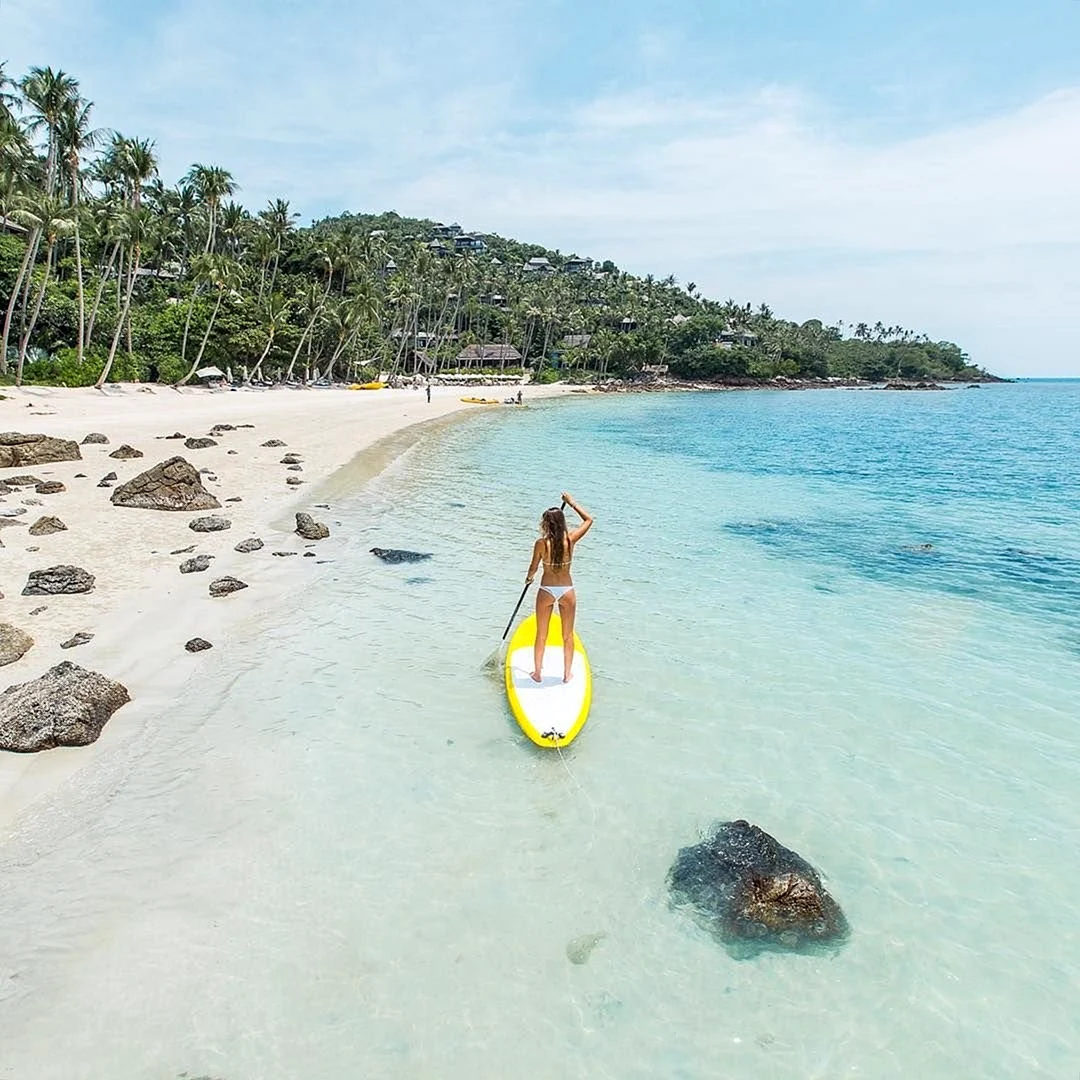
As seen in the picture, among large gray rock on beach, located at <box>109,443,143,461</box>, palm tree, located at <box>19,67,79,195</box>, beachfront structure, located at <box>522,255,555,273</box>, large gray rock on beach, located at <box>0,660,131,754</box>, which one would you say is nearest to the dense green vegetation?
palm tree, located at <box>19,67,79,195</box>

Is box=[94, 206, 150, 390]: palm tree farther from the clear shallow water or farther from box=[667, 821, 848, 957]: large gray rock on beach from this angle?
box=[667, 821, 848, 957]: large gray rock on beach

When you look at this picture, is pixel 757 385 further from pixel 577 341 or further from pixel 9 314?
pixel 9 314

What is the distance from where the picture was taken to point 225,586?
36.5ft

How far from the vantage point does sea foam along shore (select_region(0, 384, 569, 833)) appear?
26.3ft

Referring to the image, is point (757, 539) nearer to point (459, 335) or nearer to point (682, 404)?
point (682, 404)

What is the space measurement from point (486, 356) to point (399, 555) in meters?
89.9

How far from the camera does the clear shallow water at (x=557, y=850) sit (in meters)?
4.36

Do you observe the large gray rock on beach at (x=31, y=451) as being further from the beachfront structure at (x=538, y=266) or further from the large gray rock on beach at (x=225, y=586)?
the beachfront structure at (x=538, y=266)

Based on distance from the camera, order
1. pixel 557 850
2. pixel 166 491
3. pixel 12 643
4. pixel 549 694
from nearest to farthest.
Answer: pixel 557 850 → pixel 549 694 → pixel 12 643 → pixel 166 491

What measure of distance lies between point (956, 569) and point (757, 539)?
13.7 feet

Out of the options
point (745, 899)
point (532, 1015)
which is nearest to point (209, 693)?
point (532, 1015)

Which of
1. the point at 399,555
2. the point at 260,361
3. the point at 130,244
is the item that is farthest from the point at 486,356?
the point at 399,555

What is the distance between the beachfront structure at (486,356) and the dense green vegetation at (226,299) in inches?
11.4

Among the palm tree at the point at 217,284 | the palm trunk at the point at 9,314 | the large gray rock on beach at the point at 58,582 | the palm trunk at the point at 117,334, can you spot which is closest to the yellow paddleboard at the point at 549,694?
the large gray rock on beach at the point at 58,582
